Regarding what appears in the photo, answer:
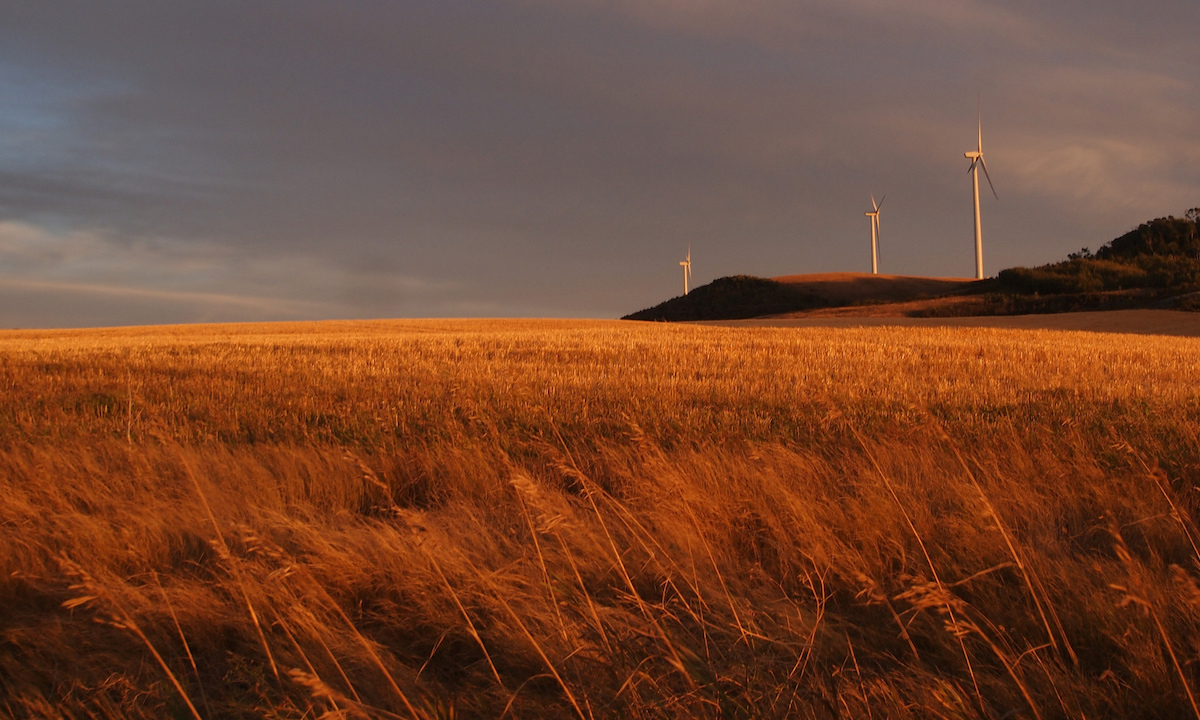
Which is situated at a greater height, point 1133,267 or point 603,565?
point 1133,267

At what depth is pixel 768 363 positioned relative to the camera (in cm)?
1633

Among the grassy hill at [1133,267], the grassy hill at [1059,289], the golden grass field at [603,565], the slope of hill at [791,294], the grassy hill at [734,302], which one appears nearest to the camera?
the golden grass field at [603,565]

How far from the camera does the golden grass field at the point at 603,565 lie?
2906 millimetres

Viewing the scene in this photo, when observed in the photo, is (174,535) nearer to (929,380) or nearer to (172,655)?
(172,655)

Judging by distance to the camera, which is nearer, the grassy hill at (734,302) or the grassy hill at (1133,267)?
the grassy hill at (1133,267)

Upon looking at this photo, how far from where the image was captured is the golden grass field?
2906 millimetres

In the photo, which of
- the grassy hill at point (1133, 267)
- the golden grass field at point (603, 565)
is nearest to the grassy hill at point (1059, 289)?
the grassy hill at point (1133, 267)

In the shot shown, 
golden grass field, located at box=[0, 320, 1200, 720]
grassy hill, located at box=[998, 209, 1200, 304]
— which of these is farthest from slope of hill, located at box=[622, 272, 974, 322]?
golden grass field, located at box=[0, 320, 1200, 720]

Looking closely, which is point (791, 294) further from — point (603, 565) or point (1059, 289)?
point (603, 565)

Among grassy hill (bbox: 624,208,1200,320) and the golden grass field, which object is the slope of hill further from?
the golden grass field

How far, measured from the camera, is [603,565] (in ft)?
13.4

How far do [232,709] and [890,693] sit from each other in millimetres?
2652

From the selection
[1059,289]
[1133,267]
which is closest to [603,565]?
[1059,289]

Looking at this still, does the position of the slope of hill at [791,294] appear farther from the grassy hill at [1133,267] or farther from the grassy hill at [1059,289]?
the grassy hill at [1133,267]
